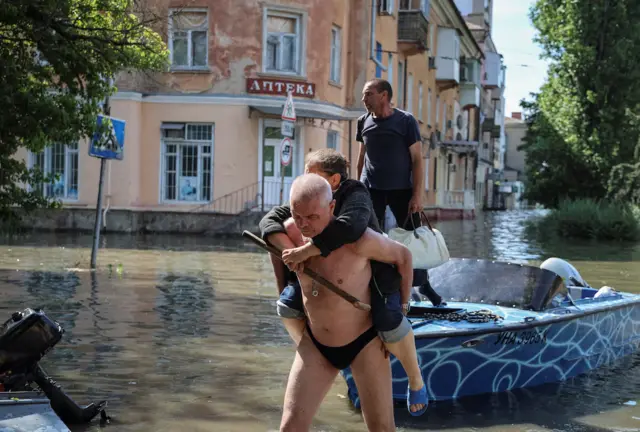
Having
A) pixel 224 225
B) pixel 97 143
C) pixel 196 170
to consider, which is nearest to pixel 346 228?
pixel 97 143

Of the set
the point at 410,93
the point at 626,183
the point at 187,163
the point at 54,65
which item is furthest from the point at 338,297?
the point at 410,93

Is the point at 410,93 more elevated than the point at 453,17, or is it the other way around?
the point at 453,17

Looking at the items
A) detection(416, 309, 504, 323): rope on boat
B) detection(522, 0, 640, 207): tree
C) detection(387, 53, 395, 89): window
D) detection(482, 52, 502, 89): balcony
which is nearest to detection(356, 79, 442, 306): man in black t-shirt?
detection(416, 309, 504, 323): rope on boat

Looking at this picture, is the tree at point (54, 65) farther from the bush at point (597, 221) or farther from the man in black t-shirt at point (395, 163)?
the bush at point (597, 221)

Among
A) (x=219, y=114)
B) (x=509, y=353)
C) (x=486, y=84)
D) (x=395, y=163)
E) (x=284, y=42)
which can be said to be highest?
(x=486, y=84)

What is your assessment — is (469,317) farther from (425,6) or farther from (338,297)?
(425,6)

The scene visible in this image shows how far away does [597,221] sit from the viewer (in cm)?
3048

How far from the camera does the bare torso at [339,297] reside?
14.5 ft

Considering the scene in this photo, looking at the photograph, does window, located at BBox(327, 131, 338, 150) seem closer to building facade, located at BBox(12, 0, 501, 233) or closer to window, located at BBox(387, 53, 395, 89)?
building facade, located at BBox(12, 0, 501, 233)

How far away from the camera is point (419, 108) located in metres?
43.7

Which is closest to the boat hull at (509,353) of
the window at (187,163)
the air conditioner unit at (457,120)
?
the window at (187,163)

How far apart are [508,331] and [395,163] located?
1.70m

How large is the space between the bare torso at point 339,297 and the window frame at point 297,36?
23647mm

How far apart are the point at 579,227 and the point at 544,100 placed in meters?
11.2
